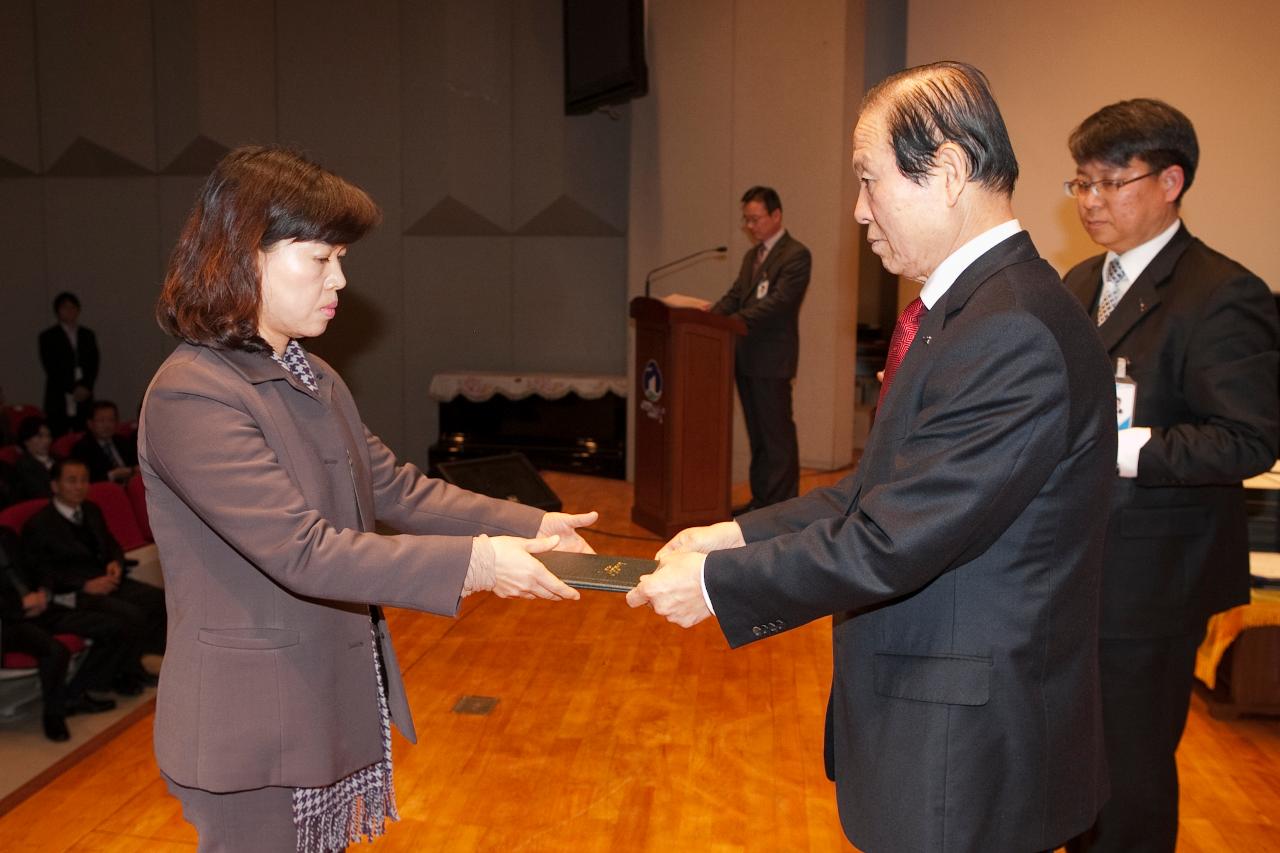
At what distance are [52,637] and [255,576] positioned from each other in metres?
3.07

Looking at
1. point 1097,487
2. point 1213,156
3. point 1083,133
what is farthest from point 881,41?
point 1097,487

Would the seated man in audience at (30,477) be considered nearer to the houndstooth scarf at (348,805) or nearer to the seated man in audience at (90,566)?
the seated man in audience at (90,566)

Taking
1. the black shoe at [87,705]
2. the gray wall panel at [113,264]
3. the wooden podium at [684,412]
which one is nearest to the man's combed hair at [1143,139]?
the wooden podium at [684,412]

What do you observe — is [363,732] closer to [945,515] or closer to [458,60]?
[945,515]

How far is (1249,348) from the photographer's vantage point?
80.6 inches

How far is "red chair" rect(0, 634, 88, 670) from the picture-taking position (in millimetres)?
4102

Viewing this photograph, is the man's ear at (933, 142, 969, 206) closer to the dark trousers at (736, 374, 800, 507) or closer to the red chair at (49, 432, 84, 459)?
the dark trousers at (736, 374, 800, 507)

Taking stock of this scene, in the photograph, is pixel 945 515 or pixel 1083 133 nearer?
pixel 945 515

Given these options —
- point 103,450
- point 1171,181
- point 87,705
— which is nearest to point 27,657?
point 87,705

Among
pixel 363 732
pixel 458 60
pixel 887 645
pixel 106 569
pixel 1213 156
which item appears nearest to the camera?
pixel 887 645

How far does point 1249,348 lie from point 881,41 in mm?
6120

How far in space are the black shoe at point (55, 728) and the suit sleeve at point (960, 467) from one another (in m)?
3.60

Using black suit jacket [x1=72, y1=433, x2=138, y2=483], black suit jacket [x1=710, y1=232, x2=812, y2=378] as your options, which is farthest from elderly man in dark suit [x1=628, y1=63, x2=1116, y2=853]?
black suit jacket [x1=72, y1=433, x2=138, y2=483]

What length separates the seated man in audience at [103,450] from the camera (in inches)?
245
